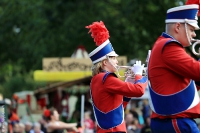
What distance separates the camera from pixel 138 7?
2244 cm

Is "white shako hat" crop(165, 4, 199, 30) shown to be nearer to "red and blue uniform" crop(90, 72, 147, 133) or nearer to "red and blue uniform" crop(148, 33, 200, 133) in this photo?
"red and blue uniform" crop(148, 33, 200, 133)

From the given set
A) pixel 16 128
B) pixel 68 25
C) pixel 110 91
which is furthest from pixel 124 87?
pixel 68 25

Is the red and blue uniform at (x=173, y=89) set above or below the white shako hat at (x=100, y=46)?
below

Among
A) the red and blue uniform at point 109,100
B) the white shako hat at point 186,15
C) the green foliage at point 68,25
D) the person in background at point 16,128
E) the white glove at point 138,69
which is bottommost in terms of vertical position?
the person in background at point 16,128

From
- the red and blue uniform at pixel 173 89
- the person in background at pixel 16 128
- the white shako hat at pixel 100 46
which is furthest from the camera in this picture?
the person in background at pixel 16 128

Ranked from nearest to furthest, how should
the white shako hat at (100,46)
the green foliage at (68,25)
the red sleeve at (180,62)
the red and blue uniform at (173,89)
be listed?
the red sleeve at (180,62)
the red and blue uniform at (173,89)
the white shako hat at (100,46)
the green foliage at (68,25)

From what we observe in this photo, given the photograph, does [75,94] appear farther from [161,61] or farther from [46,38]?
[161,61]

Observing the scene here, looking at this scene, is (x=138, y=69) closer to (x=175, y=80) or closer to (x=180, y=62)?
(x=175, y=80)

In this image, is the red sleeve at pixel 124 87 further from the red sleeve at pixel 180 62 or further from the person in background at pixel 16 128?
the person in background at pixel 16 128

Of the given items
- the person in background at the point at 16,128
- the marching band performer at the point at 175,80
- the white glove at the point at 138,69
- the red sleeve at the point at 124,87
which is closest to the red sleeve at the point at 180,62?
the marching band performer at the point at 175,80

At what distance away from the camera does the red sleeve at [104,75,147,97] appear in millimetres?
6785

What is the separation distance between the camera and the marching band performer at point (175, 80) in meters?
5.63

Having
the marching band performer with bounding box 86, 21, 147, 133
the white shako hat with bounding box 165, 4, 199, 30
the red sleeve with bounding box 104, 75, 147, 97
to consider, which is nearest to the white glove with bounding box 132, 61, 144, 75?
the marching band performer with bounding box 86, 21, 147, 133

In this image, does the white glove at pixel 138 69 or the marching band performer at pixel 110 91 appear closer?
the marching band performer at pixel 110 91
